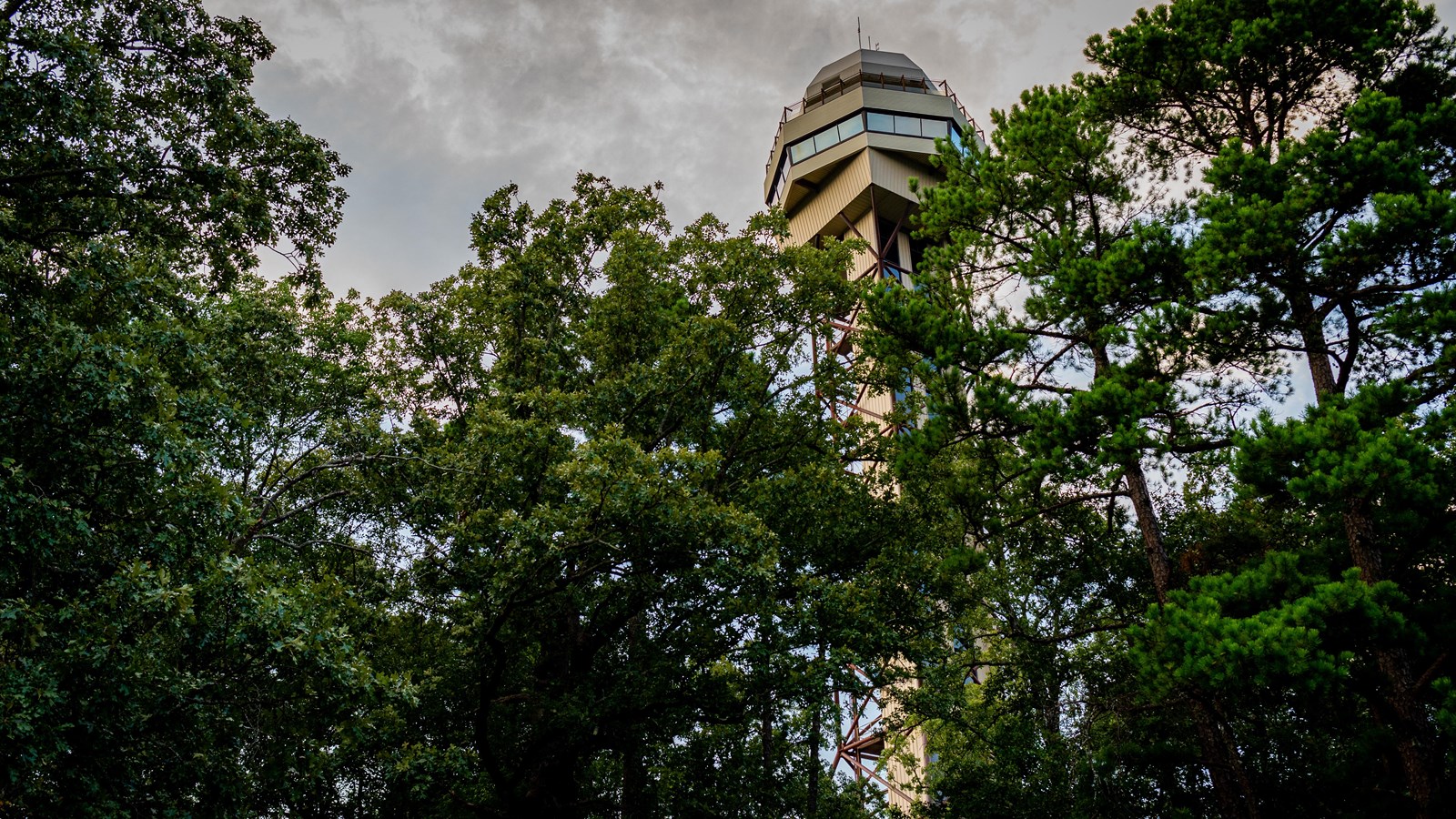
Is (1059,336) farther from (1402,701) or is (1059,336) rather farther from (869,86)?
(869,86)

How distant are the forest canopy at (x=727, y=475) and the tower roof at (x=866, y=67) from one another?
19918 millimetres

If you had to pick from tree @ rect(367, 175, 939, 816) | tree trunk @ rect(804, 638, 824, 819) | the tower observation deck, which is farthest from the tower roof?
tree trunk @ rect(804, 638, 824, 819)

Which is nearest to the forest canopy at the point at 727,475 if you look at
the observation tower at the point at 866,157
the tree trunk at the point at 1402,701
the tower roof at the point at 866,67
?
the tree trunk at the point at 1402,701

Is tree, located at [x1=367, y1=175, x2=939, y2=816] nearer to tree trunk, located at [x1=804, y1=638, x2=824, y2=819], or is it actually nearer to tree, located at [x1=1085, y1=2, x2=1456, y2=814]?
tree trunk, located at [x1=804, y1=638, x2=824, y2=819]

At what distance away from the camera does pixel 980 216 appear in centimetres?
1239

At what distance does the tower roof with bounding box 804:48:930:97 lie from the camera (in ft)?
108

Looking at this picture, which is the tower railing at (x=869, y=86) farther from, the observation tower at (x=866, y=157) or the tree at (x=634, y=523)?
the tree at (x=634, y=523)

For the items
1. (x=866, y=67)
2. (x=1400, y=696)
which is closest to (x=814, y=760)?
(x=1400, y=696)

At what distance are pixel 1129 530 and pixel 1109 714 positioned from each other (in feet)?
9.22

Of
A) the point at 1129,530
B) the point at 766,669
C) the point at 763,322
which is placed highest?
the point at 763,322

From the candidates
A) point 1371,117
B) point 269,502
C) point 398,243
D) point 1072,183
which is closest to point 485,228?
point 398,243

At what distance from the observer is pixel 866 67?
108ft

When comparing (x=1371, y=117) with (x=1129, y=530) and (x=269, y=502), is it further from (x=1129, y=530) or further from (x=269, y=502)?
(x=269, y=502)

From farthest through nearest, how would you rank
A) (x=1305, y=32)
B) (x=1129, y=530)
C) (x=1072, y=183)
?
1. (x=1129, y=530)
2. (x=1072, y=183)
3. (x=1305, y=32)
